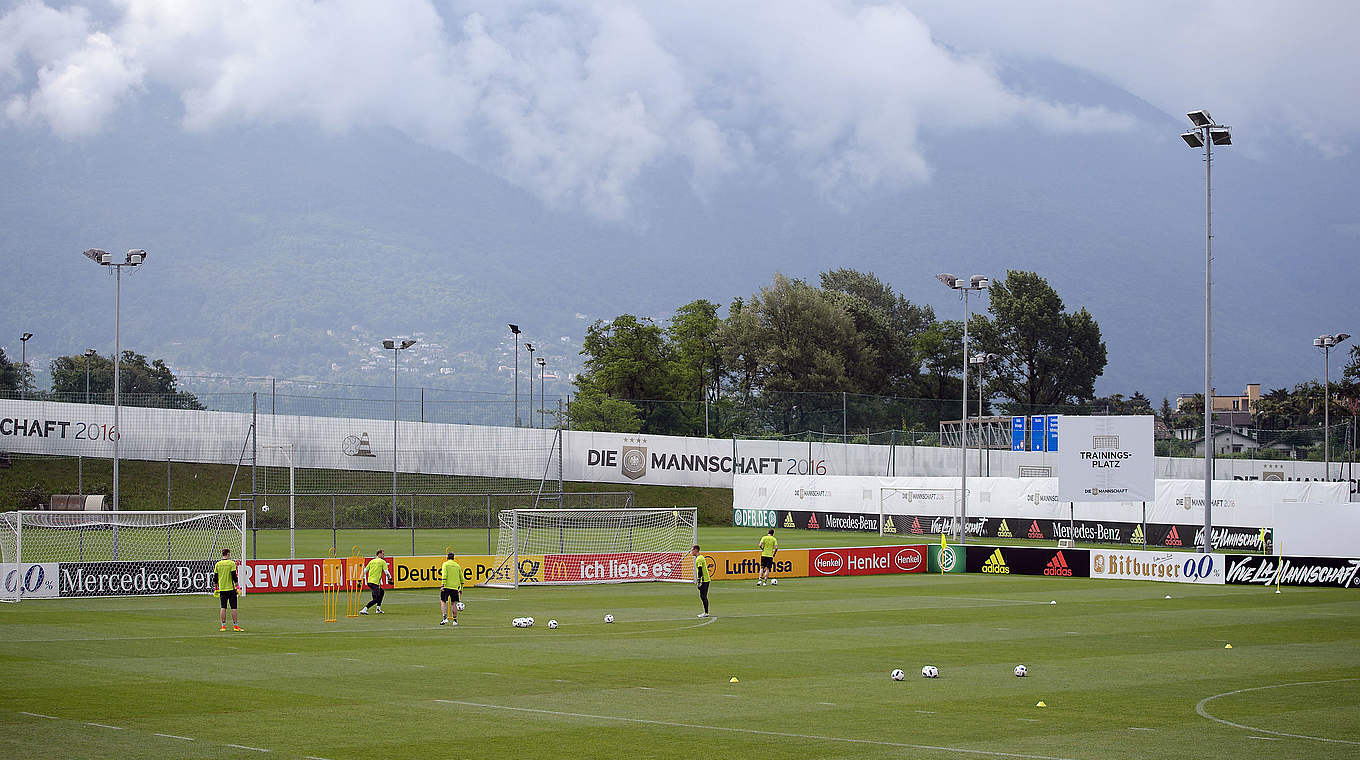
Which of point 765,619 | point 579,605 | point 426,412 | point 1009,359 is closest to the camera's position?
point 765,619

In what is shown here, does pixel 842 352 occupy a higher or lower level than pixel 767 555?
higher

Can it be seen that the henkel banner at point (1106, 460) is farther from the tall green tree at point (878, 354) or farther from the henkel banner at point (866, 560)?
the tall green tree at point (878, 354)

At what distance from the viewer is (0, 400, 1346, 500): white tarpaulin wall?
6256cm

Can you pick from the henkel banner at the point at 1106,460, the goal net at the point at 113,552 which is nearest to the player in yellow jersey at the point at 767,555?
the henkel banner at the point at 1106,460

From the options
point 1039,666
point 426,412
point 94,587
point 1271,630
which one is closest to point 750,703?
point 1039,666

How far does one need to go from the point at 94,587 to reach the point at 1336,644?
28.8 metres

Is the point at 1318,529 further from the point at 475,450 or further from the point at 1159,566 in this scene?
the point at 475,450

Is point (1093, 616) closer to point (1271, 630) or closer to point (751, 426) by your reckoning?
point (1271, 630)

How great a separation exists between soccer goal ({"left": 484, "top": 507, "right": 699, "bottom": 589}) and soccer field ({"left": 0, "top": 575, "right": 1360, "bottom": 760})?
5.94 meters

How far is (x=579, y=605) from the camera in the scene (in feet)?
111

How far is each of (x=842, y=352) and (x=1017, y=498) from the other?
4845 centimetres

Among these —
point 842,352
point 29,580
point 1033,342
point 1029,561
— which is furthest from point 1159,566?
point 1033,342

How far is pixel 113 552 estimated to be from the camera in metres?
40.5

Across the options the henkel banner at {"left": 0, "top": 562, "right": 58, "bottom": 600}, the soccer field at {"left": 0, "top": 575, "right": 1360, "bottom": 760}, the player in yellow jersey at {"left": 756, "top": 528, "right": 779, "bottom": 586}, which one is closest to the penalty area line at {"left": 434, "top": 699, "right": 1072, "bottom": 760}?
the soccer field at {"left": 0, "top": 575, "right": 1360, "bottom": 760}
